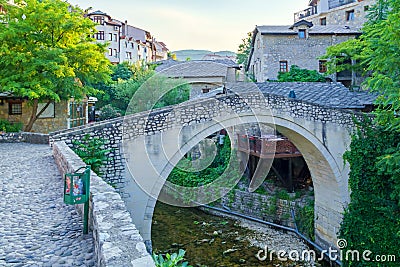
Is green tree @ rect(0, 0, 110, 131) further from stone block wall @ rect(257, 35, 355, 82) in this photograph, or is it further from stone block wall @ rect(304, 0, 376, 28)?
stone block wall @ rect(304, 0, 376, 28)

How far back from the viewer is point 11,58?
12242mm

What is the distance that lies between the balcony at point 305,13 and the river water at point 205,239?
2417cm

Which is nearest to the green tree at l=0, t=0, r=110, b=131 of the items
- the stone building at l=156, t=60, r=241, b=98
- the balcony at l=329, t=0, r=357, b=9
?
the stone building at l=156, t=60, r=241, b=98

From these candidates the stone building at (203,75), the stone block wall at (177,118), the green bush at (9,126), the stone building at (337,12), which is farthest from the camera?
the stone building at (337,12)

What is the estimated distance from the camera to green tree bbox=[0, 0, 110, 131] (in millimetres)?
12188

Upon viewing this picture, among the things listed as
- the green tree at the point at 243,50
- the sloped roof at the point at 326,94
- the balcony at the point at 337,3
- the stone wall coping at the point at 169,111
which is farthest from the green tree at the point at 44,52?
the green tree at the point at 243,50

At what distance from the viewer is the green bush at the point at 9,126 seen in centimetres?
1425

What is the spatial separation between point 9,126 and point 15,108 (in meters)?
1.31

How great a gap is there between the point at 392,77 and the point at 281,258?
5694 millimetres

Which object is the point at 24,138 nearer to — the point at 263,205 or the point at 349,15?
the point at 263,205

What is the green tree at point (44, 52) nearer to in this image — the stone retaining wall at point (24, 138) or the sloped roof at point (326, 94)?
the stone retaining wall at point (24, 138)

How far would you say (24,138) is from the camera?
12.8 metres

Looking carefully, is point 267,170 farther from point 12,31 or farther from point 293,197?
point 12,31

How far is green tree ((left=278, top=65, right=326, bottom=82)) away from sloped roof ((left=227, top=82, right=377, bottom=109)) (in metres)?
3.57
